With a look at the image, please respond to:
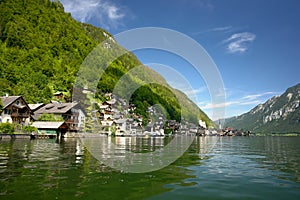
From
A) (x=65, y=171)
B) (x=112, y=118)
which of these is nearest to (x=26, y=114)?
(x=112, y=118)

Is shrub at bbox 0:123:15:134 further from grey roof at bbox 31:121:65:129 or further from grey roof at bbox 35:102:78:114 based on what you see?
grey roof at bbox 35:102:78:114

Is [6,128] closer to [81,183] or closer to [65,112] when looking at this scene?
[65,112]

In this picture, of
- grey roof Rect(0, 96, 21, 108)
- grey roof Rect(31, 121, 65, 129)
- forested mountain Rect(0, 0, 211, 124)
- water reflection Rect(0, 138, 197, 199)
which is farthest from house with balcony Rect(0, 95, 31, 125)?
water reflection Rect(0, 138, 197, 199)

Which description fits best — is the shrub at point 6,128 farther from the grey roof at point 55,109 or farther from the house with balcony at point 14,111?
the grey roof at point 55,109

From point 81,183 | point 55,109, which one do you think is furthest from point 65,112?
point 81,183

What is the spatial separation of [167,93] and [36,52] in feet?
313

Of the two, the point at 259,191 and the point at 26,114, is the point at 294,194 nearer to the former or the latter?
the point at 259,191

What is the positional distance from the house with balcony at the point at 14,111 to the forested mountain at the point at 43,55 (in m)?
19.0

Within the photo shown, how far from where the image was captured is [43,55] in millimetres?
114625

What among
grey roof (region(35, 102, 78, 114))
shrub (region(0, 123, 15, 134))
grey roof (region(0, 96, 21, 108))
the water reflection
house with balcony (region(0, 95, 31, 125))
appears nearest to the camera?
the water reflection

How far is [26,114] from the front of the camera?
62.8m

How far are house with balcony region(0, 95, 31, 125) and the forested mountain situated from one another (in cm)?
1904

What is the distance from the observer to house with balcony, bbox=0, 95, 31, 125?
58.6 metres

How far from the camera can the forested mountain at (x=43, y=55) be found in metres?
91.0
